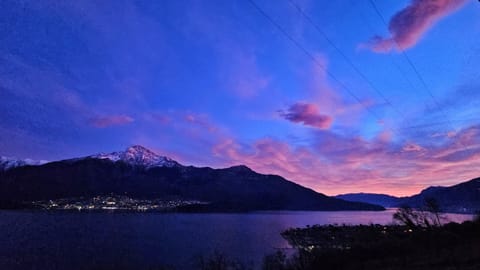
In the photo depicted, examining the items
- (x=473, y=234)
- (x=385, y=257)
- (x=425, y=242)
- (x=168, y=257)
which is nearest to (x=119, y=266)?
(x=168, y=257)

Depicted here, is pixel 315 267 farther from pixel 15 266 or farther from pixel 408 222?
pixel 15 266

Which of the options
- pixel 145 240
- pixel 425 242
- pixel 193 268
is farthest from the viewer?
pixel 145 240

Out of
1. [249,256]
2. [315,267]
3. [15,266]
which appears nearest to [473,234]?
[315,267]

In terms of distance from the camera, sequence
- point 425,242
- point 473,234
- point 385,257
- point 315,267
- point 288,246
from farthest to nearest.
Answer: point 288,246, point 473,234, point 425,242, point 385,257, point 315,267

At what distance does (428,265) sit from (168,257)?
142 ft

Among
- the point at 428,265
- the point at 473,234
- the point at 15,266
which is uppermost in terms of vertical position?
the point at 473,234

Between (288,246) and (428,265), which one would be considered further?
(288,246)

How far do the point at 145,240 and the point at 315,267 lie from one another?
63255mm

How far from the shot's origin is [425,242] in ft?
128

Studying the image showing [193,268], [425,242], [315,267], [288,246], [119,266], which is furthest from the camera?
[288,246]

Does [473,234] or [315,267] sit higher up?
[473,234]

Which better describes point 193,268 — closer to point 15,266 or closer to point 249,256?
point 249,256

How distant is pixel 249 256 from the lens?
57.9m

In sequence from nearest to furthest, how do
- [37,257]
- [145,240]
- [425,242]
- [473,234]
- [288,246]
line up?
[425,242]
[473,234]
[37,257]
[288,246]
[145,240]
